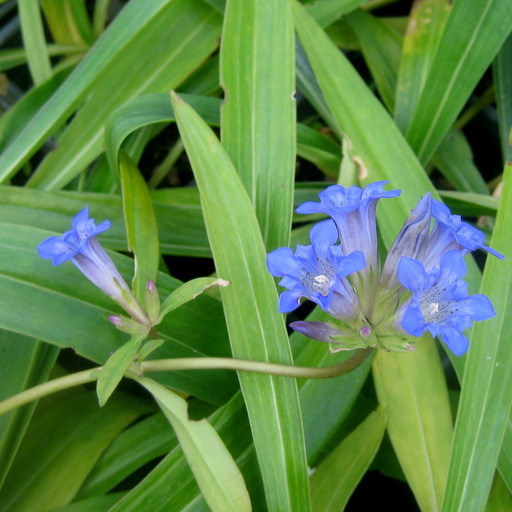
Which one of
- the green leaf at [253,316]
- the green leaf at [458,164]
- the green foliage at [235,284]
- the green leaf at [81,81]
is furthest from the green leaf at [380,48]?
the green leaf at [253,316]

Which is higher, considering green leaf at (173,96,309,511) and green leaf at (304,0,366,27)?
green leaf at (304,0,366,27)

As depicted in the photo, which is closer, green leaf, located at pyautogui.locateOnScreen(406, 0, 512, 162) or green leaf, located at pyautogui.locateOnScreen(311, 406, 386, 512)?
green leaf, located at pyautogui.locateOnScreen(311, 406, 386, 512)

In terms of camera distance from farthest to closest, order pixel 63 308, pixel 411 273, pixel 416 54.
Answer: pixel 416 54
pixel 63 308
pixel 411 273

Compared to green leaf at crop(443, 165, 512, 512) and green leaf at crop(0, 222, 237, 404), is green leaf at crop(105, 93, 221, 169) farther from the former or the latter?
green leaf at crop(443, 165, 512, 512)

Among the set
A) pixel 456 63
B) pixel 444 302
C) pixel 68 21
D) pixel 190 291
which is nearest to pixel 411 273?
pixel 444 302

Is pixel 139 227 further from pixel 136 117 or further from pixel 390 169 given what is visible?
pixel 390 169

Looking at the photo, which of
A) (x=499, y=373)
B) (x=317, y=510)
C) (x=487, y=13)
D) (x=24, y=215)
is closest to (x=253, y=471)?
(x=317, y=510)

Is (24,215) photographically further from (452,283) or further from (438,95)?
(438,95)

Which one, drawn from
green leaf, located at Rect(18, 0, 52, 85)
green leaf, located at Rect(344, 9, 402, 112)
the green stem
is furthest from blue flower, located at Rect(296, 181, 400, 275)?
green leaf, located at Rect(18, 0, 52, 85)

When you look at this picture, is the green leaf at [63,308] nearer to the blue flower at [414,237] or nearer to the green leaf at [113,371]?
the green leaf at [113,371]
